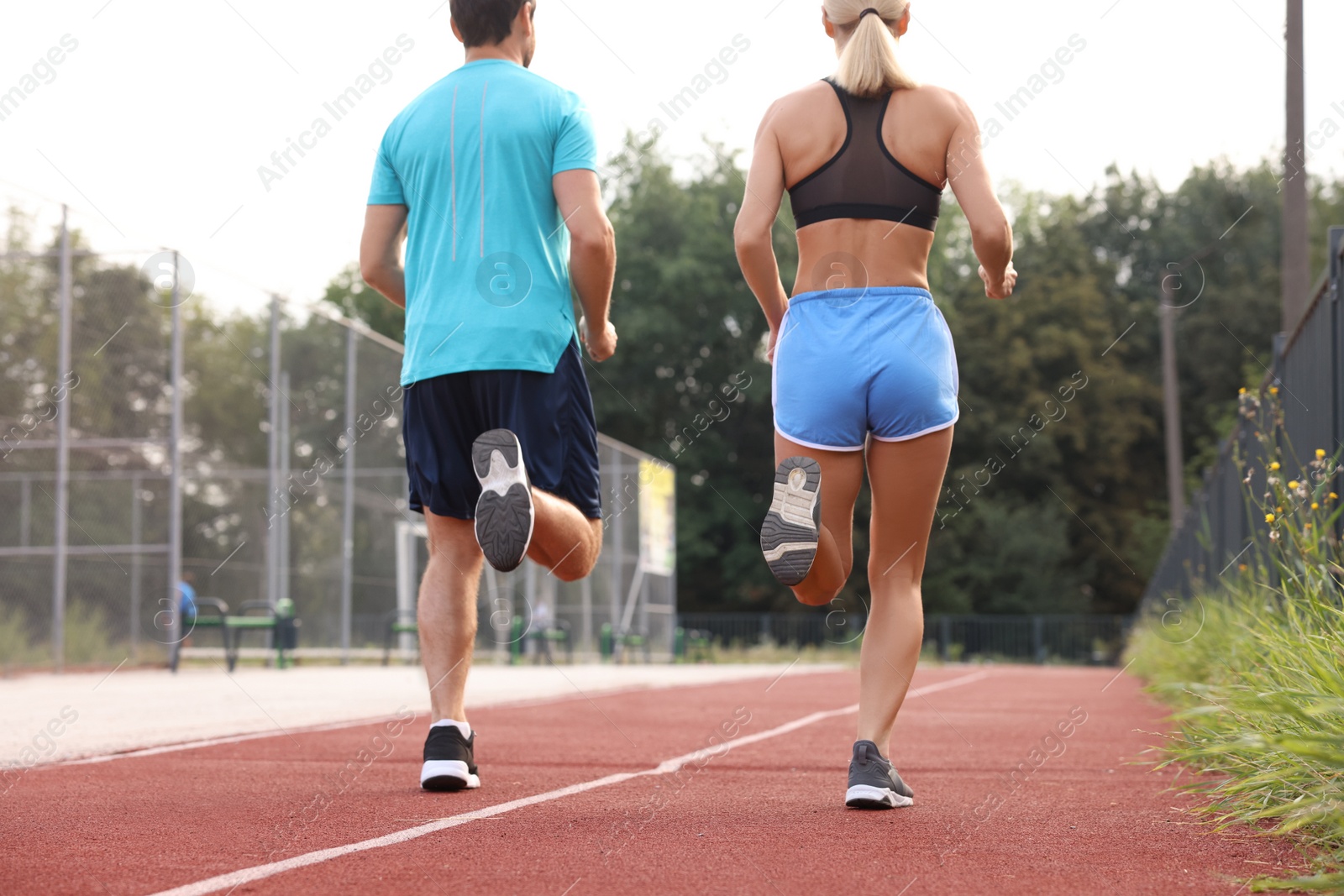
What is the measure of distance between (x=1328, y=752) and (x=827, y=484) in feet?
5.60

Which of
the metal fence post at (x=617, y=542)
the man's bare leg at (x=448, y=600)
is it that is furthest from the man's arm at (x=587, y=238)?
the metal fence post at (x=617, y=542)

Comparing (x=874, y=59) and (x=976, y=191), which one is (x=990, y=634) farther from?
(x=874, y=59)

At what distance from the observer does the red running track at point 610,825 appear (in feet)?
9.78

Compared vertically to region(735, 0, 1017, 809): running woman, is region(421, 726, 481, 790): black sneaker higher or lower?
lower

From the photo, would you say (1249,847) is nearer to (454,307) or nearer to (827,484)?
(827,484)

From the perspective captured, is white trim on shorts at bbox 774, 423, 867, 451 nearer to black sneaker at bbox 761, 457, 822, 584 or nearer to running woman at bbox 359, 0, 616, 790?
black sneaker at bbox 761, 457, 822, 584

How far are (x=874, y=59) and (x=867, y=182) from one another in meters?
0.34

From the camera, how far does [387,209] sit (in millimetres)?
4645

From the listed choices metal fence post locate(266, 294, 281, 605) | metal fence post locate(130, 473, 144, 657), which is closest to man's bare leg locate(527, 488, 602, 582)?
metal fence post locate(130, 473, 144, 657)

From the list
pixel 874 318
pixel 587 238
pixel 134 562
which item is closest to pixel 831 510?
pixel 874 318

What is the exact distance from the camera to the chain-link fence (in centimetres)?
1423

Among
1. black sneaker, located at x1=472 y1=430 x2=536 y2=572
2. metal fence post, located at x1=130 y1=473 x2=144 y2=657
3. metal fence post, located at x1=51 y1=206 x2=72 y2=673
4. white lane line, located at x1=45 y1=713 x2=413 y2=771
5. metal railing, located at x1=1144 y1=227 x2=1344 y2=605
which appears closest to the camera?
black sneaker, located at x1=472 y1=430 x2=536 y2=572

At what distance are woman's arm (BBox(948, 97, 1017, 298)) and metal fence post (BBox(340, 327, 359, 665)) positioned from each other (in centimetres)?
1484

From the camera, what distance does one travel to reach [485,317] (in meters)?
4.32
